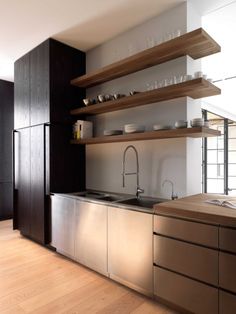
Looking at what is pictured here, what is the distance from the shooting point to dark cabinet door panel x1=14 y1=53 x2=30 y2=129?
3545 mm

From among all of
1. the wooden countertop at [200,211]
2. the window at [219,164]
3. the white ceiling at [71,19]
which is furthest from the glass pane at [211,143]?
the wooden countertop at [200,211]

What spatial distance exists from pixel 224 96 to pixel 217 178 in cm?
183

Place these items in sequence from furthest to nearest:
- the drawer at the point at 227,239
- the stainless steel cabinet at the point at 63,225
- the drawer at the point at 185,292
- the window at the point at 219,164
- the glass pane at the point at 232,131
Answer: the glass pane at the point at 232,131, the window at the point at 219,164, the stainless steel cabinet at the point at 63,225, the drawer at the point at 185,292, the drawer at the point at 227,239

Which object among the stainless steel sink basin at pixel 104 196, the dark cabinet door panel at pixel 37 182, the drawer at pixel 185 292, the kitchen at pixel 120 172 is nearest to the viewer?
the drawer at pixel 185 292

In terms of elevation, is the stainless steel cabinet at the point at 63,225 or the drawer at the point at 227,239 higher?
the drawer at the point at 227,239

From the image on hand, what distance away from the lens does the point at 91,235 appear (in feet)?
8.14

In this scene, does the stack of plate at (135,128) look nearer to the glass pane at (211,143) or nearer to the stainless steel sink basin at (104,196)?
the stainless steel sink basin at (104,196)

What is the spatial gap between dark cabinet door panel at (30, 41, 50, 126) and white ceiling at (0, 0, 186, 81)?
15 centimetres

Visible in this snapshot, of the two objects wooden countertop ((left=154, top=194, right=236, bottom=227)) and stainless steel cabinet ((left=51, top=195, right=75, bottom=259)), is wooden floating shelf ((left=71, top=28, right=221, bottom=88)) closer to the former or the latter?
wooden countertop ((left=154, top=194, right=236, bottom=227))

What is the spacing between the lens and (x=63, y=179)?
321 centimetres

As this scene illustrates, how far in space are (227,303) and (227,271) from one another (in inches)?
8.3

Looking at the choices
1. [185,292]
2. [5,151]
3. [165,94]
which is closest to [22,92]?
[5,151]

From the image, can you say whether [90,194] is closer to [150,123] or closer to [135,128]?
[135,128]

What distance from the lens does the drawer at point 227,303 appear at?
1482mm
